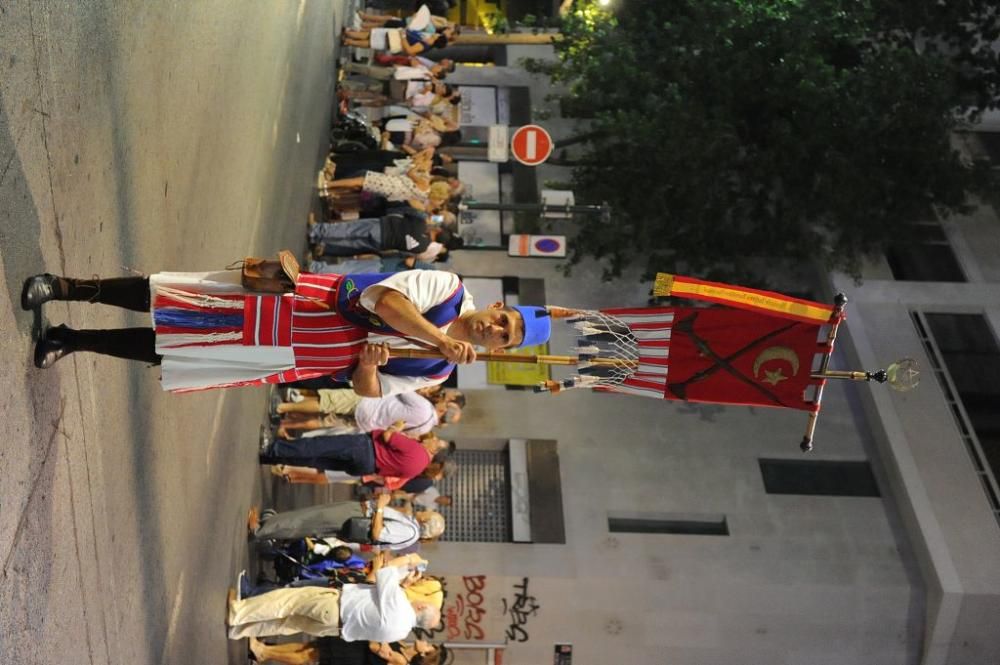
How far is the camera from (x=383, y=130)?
15.1 meters

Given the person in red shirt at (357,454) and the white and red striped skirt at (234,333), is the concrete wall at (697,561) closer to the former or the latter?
the person in red shirt at (357,454)

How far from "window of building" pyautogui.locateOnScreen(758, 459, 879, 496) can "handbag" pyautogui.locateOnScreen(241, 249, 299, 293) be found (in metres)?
10.2

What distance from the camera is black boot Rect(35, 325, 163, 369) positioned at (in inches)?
197

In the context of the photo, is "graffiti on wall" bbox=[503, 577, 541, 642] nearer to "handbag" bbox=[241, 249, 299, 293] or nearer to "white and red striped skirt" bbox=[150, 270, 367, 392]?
"white and red striped skirt" bbox=[150, 270, 367, 392]

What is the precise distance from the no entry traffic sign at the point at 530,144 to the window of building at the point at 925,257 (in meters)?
6.06

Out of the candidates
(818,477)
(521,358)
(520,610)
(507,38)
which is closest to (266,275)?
(521,358)

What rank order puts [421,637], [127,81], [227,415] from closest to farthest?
[127,81]
[227,415]
[421,637]

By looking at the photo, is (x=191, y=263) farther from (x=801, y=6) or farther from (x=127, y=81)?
(x=801, y=6)

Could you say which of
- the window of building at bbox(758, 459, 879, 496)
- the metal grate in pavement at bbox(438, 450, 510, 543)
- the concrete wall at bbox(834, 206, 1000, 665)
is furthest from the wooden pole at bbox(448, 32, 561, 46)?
the window of building at bbox(758, 459, 879, 496)

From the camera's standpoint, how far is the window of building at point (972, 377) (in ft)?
44.6

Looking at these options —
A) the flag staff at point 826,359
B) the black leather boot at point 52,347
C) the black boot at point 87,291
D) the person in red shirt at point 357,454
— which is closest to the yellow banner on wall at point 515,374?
the person in red shirt at point 357,454

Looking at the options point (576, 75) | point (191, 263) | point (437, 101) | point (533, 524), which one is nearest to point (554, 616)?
point (533, 524)

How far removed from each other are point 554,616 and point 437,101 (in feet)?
27.6

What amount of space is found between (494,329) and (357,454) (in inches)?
186
